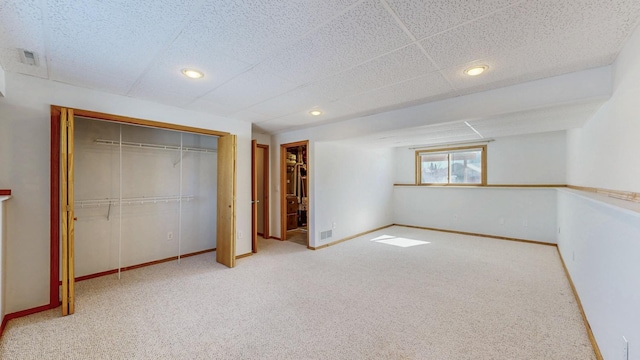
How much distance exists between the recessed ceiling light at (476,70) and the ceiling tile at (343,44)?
0.85 m

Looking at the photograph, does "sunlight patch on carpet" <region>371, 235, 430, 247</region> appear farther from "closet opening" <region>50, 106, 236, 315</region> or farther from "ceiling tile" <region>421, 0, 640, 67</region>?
"ceiling tile" <region>421, 0, 640, 67</region>

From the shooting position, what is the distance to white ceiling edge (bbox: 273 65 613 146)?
2.18m

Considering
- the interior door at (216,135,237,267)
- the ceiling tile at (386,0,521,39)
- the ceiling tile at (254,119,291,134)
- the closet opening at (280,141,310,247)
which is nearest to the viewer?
the ceiling tile at (386,0,521,39)

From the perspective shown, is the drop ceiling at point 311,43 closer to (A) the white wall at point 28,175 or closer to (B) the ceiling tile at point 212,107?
(A) the white wall at point 28,175

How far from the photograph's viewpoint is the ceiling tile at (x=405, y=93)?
8.21ft

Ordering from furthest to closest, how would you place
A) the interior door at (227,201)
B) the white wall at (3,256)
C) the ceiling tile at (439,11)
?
1. the interior door at (227,201)
2. the white wall at (3,256)
3. the ceiling tile at (439,11)

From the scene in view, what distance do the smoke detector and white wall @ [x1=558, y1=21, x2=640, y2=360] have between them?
161 inches

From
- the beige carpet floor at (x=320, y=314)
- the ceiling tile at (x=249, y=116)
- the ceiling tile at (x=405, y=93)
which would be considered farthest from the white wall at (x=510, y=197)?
the ceiling tile at (x=249, y=116)

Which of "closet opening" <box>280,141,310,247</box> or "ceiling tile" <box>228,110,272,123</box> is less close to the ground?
"ceiling tile" <box>228,110,272,123</box>

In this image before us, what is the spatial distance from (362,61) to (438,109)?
4.96 ft

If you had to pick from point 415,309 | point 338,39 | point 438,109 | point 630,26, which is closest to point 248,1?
point 338,39

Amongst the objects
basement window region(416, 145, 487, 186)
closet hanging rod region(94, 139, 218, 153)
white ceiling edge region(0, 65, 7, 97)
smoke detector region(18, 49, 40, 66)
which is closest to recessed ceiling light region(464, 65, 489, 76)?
smoke detector region(18, 49, 40, 66)

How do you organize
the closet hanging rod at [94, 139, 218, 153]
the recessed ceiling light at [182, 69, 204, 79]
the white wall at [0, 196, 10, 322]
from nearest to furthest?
the white wall at [0, 196, 10, 322]
the recessed ceiling light at [182, 69, 204, 79]
the closet hanging rod at [94, 139, 218, 153]

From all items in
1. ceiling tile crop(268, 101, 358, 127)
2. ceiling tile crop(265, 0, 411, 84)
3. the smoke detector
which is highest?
the smoke detector
